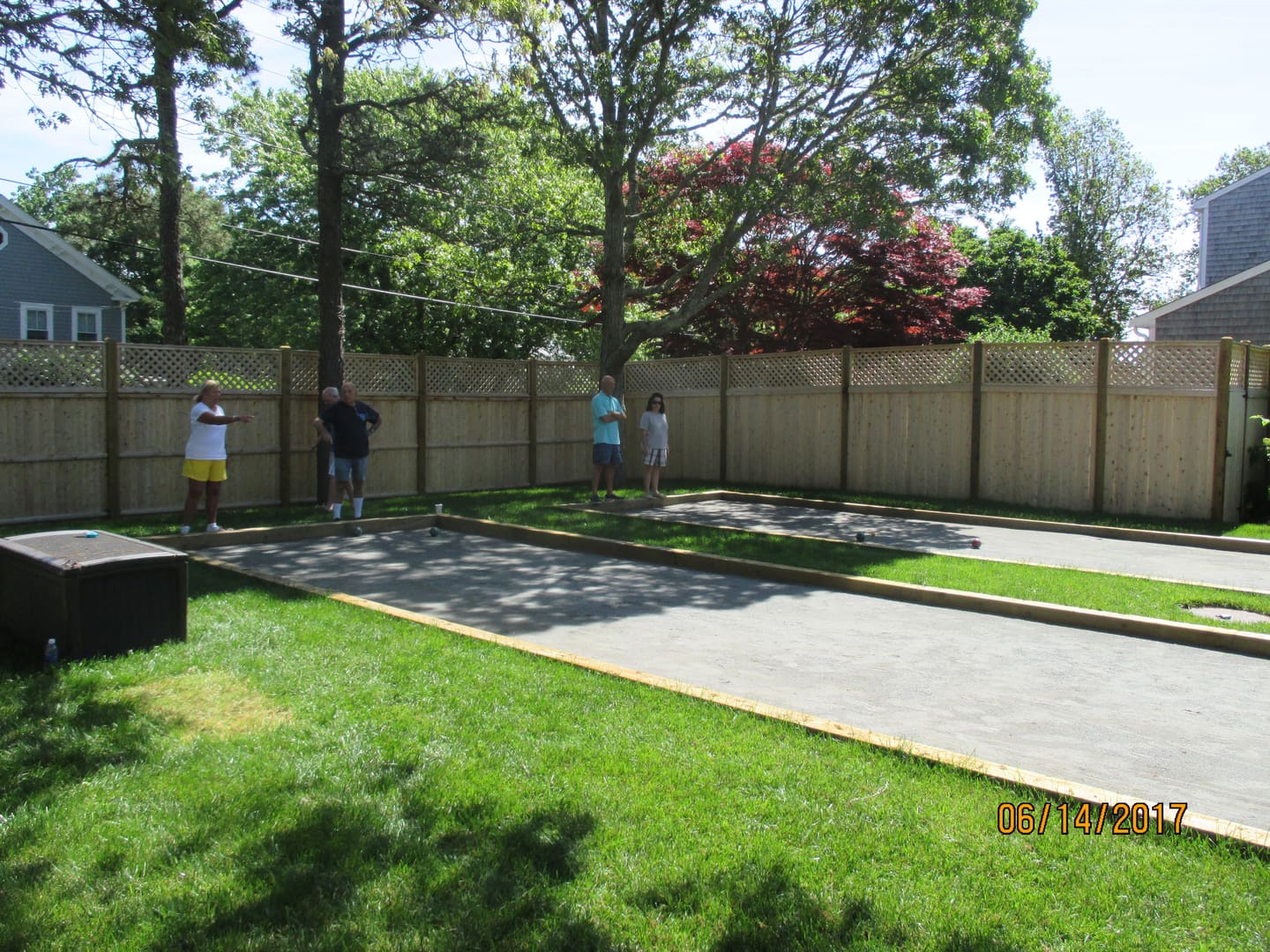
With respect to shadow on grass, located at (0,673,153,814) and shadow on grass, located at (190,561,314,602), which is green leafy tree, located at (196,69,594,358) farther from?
shadow on grass, located at (0,673,153,814)

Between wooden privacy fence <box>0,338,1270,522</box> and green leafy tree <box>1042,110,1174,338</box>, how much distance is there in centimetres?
3340

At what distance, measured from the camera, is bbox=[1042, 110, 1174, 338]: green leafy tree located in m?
43.5

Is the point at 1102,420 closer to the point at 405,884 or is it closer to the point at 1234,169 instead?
the point at 405,884

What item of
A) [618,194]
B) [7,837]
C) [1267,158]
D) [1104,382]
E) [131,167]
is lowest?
[7,837]

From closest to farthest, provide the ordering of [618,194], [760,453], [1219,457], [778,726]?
[778,726] → [1219,457] → [618,194] → [760,453]

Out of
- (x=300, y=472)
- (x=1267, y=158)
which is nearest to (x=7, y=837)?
(x=300, y=472)

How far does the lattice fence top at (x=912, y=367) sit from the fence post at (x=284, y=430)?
8390mm

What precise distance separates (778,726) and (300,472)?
10441mm

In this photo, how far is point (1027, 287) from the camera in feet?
92.0

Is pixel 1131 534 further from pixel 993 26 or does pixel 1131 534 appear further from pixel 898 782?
pixel 898 782

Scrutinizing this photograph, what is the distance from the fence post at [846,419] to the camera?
49.8 feet

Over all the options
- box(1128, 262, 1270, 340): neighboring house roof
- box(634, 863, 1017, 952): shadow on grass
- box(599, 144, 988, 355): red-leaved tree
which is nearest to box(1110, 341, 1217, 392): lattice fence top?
box(599, 144, 988, 355): red-leaved tree

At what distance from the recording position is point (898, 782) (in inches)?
143
